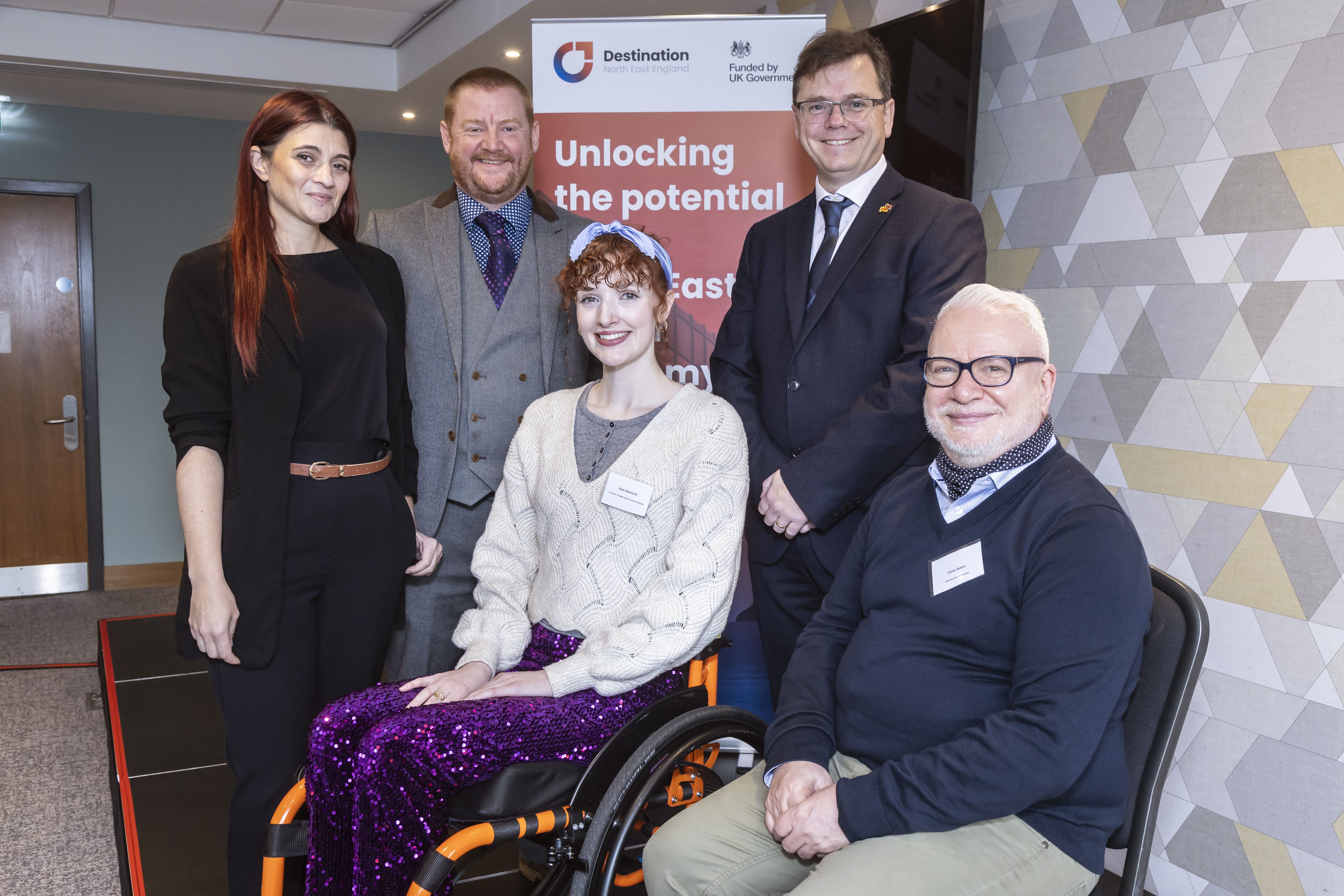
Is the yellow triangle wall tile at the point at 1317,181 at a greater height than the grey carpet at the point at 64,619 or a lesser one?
greater

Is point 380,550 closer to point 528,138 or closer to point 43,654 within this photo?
point 528,138

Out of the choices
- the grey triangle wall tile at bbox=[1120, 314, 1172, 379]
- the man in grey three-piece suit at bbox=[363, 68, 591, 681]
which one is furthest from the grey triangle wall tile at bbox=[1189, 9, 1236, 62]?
the man in grey three-piece suit at bbox=[363, 68, 591, 681]

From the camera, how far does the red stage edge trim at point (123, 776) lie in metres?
2.55

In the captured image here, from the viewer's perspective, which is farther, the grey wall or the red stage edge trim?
the grey wall

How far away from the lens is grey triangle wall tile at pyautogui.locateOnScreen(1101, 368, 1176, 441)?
2.52 meters

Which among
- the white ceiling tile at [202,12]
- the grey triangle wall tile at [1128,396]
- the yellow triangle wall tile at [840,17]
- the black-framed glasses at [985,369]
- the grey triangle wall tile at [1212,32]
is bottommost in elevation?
the grey triangle wall tile at [1128,396]

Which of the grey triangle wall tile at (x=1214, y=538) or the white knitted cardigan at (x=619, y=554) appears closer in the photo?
the white knitted cardigan at (x=619, y=554)

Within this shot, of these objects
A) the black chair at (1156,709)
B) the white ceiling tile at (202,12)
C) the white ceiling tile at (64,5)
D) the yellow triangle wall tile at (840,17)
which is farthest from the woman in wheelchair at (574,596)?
the white ceiling tile at (64,5)

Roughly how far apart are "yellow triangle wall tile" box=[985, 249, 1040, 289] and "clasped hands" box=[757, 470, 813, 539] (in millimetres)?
1192

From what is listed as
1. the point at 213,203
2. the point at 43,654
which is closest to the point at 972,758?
the point at 43,654

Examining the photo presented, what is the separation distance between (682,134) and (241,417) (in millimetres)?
1691

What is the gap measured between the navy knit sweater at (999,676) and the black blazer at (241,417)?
0.99 m

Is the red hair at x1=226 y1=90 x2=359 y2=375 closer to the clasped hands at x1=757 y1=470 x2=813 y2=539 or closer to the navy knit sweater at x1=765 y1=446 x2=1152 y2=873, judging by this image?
the clasped hands at x1=757 y1=470 x2=813 y2=539

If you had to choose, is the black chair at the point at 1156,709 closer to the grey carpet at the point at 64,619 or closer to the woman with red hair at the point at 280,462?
the woman with red hair at the point at 280,462
